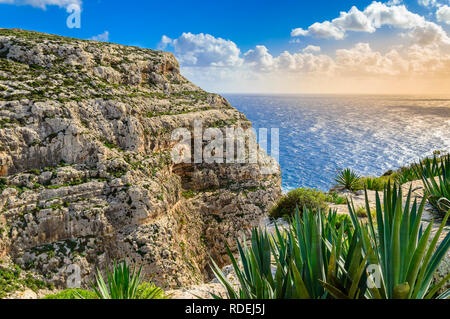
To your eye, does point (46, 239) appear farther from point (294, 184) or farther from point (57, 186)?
point (294, 184)

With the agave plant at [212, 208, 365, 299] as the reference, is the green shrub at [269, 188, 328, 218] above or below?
below

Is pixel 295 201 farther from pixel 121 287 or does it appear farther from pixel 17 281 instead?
pixel 17 281

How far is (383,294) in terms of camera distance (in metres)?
2.26

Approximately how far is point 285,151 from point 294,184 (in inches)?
897

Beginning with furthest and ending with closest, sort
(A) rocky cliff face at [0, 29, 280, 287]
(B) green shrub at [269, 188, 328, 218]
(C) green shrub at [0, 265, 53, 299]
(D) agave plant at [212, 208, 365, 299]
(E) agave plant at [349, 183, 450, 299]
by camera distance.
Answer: (A) rocky cliff face at [0, 29, 280, 287] < (C) green shrub at [0, 265, 53, 299] < (B) green shrub at [269, 188, 328, 218] < (D) agave plant at [212, 208, 365, 299] < (E) agave plant at [349, 183, 450, 299]

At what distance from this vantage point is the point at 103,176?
19.0 metres

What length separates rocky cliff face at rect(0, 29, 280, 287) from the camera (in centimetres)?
1633

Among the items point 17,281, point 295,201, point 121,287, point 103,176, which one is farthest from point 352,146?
point 121,287

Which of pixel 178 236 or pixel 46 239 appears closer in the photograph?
pixel 46 239

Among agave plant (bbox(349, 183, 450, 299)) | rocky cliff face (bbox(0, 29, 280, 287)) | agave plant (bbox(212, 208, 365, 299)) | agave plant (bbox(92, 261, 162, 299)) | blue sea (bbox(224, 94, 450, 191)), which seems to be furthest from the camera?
blue sea (bbox(224, 94, 450, 191))

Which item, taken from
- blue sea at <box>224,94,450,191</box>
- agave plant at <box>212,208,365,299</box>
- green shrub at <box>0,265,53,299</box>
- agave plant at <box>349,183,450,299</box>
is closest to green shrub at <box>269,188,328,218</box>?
agave plant at <box>212,208,365,299</box>

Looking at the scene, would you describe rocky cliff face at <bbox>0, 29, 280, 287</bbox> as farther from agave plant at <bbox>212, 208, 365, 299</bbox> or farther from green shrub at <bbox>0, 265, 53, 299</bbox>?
agave plant at <bbox>212, 208, 365, 299</bbox>

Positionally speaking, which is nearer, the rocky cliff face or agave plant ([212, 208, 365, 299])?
agave plant ([212, 208, 365, 299])
